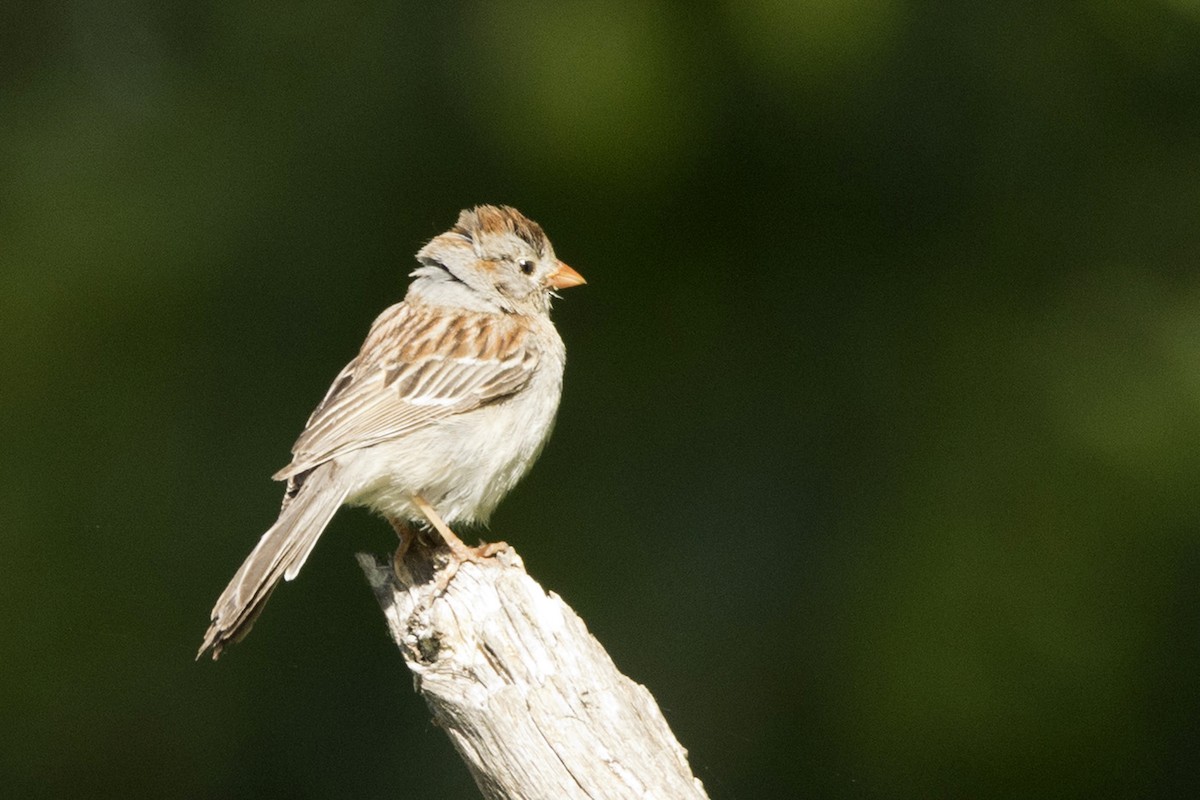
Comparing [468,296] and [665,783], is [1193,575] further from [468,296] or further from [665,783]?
[665,783]

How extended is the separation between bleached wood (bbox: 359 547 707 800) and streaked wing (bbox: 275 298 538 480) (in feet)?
2.29

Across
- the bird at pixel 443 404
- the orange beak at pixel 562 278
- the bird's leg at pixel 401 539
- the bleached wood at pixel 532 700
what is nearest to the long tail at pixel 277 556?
the bird at pixel 443 404

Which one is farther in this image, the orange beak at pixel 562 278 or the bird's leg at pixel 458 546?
the orange beak at pixel 562 278

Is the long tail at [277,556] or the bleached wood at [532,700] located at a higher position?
the bleached wood at [532,700]

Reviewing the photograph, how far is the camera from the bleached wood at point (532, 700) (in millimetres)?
2760

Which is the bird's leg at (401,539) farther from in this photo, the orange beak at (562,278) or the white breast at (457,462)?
the orange beak at (562,278)

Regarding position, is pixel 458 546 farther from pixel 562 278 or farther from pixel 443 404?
pixel 562 278

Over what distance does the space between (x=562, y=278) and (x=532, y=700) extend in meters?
1.75

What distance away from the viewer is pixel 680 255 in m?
4.94

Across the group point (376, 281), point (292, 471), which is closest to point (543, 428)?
point (292, 471)

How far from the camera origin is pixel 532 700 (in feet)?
9.34

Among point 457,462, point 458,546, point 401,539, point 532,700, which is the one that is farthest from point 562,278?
point 532,700

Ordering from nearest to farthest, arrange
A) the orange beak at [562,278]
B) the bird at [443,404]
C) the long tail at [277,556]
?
1. the long tail at [277,556]
2. the bird at [443,404]
3. the orange beak at [562,278]

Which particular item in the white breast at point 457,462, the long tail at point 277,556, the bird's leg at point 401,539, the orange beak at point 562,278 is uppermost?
the orange beak at point 562,278
